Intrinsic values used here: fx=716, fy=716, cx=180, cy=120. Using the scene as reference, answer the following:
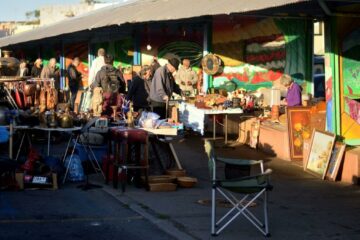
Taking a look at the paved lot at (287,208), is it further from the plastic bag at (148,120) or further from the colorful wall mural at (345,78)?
the plastic bag at (148,120)

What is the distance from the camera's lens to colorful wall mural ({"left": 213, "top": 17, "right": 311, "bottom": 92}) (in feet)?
53.8

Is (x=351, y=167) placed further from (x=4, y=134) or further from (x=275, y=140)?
(x=4, y=134)

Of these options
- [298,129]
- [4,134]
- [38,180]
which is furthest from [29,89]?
[298,129]

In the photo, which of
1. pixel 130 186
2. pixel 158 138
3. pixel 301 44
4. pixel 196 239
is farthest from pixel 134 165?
pixel 301 44

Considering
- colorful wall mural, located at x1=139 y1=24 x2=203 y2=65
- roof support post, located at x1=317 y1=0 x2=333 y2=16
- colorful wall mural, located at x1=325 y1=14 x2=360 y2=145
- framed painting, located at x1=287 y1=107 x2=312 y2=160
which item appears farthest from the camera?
colorful wall mural, located at x1=139 y1=24 x2=203 y2=65

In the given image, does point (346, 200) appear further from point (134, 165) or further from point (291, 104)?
point (291, 104)

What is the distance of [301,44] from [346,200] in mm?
7317

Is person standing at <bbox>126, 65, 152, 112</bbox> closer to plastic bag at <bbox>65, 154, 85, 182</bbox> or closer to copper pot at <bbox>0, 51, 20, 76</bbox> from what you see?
copper pot at <bbox>0, 51, 20, 76</bbox>

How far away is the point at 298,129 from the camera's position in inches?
524

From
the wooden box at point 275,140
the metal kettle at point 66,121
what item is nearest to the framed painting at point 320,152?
the wooden box at point 275,140

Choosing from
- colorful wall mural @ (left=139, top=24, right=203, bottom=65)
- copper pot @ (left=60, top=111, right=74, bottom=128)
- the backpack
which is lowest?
copper pot @ (left=60, top=111, right=74, bottom=128)

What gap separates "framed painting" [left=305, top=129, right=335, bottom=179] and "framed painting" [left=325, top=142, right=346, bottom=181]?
2.0 inches

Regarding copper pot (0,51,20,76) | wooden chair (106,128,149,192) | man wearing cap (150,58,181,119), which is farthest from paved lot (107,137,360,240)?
copper pot (0,51,20,76)

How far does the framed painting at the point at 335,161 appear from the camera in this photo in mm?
11211
